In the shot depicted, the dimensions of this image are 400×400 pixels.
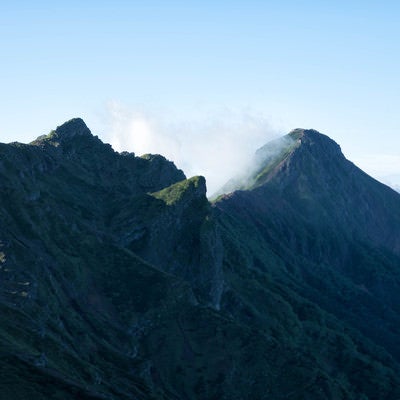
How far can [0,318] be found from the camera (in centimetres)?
19825

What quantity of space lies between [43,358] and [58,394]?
16283mm

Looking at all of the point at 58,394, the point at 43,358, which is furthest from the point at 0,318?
the point at 58,394

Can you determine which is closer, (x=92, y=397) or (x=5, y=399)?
(x=5, y=399)

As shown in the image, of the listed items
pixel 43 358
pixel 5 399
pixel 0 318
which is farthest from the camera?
pixel 0 318

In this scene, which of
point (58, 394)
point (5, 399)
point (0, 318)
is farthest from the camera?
point (0, 318)

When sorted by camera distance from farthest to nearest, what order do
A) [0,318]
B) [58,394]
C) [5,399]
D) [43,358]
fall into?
[0,318], [43,358], [58,394], [5,399]

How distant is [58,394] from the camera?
545 ft

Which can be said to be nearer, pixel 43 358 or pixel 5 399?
pixel 5 399

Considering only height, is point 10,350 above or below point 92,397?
above

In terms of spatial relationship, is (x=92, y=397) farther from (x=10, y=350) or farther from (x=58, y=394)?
(x=10, y=350)

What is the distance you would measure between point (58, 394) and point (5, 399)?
48.8ft

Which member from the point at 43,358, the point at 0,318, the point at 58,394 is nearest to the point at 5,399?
the point at 58,394

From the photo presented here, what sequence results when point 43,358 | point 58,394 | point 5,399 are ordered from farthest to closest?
point 43,358, point 58,394, point 5,399

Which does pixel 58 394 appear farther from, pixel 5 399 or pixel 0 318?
pixel 0 318
